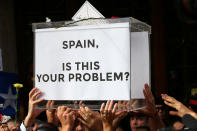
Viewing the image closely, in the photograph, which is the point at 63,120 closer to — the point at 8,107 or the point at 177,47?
the point at 8,107

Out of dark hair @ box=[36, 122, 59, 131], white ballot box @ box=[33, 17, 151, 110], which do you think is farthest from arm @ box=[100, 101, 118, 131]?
dark hair @ box=[36, 122, 59, 131]

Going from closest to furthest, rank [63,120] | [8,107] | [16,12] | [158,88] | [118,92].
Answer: [118,92], [63,120], [8,107], [158,88], [16,12]

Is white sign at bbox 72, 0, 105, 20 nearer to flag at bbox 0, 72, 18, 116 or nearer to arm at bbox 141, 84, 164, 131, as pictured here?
arm at bbox 141, 84, 164, 131

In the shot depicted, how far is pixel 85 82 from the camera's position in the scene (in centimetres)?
271

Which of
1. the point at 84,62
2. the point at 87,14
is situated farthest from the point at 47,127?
the point at 87,14

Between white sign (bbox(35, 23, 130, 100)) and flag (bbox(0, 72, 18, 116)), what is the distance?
135 cm

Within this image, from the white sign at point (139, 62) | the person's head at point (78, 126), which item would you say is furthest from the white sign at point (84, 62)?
the person's head at point (78, 126)

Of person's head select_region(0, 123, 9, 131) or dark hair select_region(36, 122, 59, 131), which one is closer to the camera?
dark hair select_region(36, 122, 59, 131)

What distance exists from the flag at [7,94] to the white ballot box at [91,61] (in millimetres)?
1353

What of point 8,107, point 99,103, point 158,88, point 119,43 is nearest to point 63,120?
point 99,103

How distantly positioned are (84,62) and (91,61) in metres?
0.05

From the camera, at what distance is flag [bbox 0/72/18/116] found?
408 cm

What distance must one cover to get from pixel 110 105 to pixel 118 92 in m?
0.10

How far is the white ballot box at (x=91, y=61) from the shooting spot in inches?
103
